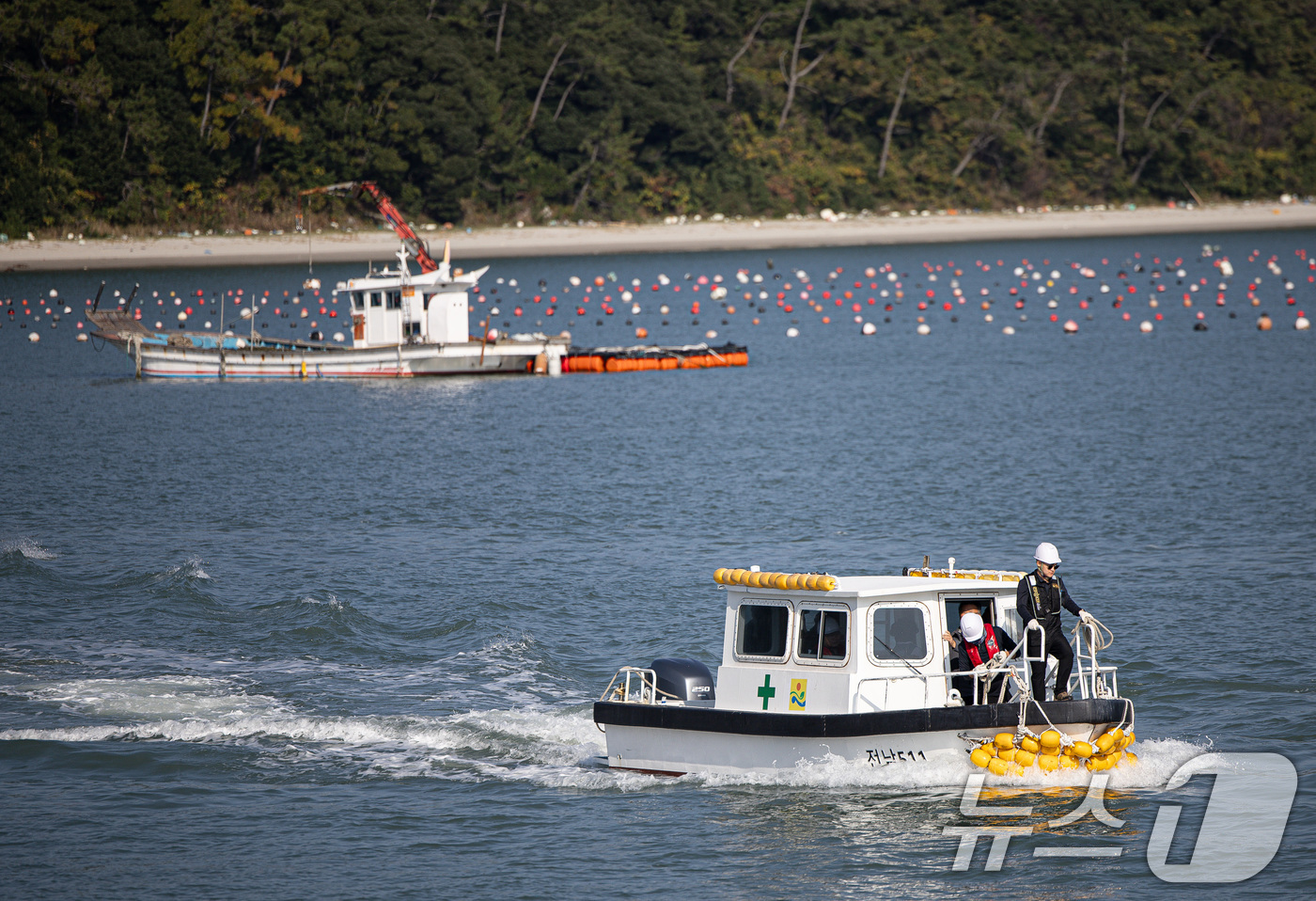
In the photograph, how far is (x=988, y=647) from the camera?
615 inches

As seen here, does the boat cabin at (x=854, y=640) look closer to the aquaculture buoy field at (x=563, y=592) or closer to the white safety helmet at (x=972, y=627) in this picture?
the white safety helmet at (x=972, y=627)

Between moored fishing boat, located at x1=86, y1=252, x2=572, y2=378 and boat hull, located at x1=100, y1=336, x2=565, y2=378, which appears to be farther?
boat hull, located at x1=100, y1=336, x2=565, y2=378

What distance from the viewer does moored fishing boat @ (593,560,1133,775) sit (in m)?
15.2

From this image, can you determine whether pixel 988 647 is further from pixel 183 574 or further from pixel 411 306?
pixel 411 306

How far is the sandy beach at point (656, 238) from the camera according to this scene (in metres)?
94.2

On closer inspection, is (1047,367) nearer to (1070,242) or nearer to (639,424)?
(639,424)

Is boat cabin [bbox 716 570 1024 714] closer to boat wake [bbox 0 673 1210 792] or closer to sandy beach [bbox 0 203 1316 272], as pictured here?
boat wake [bbox 0 673 1210 792]

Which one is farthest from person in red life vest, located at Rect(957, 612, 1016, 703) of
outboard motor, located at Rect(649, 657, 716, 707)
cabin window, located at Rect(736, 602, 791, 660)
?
outboard motor, located at Rect(649, 657, 716, 707)

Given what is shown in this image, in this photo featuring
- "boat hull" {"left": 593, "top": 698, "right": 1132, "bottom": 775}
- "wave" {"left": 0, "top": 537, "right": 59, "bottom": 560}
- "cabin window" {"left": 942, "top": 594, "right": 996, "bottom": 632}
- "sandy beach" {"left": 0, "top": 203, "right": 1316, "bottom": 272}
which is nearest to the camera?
"boat hull" {"left": 593, "top": 698, "right": 1132, "bottom": 775}

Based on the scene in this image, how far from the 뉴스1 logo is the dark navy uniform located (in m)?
1.27

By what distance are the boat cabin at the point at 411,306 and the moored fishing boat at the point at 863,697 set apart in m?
33.5

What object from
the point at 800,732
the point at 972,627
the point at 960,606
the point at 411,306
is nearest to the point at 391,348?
the point at 411,306

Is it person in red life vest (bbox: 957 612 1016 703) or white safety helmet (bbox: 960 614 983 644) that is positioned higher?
white safety helmet (bbox: 960 614 983 644)

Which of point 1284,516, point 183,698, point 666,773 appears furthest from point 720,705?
point 1284,516
